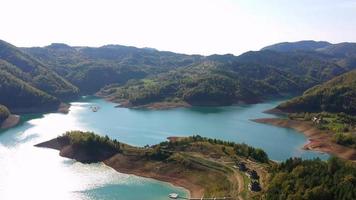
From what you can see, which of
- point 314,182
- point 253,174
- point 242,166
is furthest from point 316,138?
point 314,182

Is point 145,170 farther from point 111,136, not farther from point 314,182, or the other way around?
point 111,136

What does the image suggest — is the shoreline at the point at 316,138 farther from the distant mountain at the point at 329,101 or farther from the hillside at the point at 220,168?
the hillside at the point at 220,168

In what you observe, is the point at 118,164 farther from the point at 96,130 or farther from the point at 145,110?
the point at 145,110

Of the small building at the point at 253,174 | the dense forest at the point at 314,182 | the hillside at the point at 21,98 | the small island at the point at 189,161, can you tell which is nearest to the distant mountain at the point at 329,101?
the small island at the point at 189,161

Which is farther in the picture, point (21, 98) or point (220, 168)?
point (21, 98)

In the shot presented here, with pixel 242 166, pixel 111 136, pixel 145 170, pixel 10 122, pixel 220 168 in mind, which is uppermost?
pixel 242 166

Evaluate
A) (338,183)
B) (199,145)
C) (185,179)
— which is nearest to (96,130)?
(199,145)
